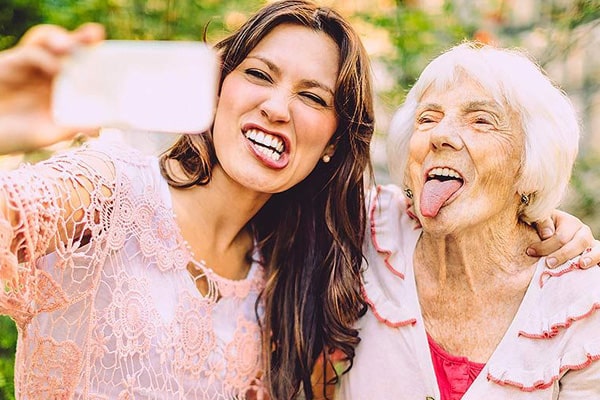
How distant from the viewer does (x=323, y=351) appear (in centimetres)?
225

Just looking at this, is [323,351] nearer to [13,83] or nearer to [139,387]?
[139,387]

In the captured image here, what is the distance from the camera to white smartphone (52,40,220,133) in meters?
1.19

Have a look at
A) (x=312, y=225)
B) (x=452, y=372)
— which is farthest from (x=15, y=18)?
(x=452, y=372)

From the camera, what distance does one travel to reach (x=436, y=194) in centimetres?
194

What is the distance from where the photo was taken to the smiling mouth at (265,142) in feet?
6.80

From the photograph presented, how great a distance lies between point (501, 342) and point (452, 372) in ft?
0.49

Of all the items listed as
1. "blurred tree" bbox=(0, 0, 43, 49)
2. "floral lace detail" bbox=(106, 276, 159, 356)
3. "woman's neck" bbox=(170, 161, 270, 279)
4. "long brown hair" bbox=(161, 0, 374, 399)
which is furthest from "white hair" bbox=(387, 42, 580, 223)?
"blurred tree" bbox=(0, 0, 43, 49)

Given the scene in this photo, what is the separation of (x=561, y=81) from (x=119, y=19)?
75.2 inches

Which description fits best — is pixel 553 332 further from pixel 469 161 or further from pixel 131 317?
pixel 131 317

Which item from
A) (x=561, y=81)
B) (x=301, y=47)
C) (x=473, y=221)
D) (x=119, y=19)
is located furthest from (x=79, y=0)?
(x=561, y=81)

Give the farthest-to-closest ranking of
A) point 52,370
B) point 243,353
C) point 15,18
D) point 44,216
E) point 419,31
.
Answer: point 419,31, point 15,18, point 243,353, point 52,370, point 44,216

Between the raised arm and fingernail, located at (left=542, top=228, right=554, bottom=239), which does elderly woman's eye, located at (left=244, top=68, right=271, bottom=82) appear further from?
the raised arm

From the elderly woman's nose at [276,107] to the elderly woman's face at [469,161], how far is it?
1.25 ft

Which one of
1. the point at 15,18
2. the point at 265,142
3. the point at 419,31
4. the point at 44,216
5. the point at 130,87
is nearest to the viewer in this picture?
the point at 130,87
